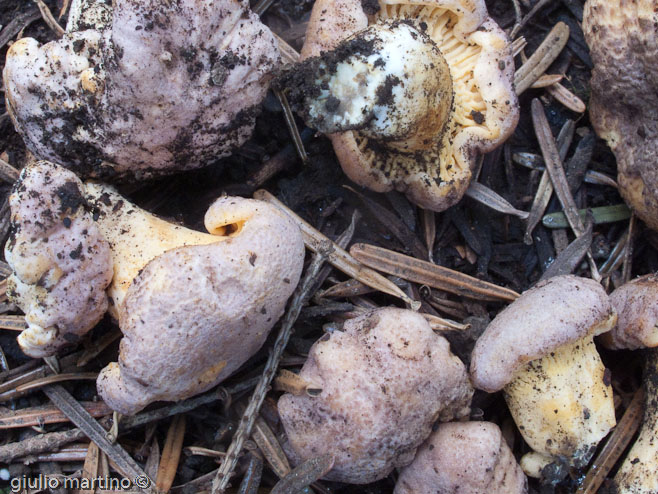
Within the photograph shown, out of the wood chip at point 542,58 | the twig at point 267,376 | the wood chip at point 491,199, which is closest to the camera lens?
the twig at point 267,376

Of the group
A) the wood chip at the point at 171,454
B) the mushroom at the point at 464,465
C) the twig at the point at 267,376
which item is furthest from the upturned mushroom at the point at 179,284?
the mushroom at the point at 464,465

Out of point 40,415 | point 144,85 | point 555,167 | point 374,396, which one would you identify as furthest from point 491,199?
point 40,415

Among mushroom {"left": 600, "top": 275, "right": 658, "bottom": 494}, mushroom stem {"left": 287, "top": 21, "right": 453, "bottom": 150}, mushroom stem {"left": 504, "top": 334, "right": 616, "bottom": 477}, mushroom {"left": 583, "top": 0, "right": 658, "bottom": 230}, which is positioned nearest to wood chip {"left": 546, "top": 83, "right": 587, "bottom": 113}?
mushroom {"left": 583, "top": 0, "right": 658, "bottom": 230}

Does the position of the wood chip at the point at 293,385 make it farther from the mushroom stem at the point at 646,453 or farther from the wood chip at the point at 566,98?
the wood chip at the point at 566,98

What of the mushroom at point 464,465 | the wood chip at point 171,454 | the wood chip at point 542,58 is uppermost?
the wood chip at point 542,58

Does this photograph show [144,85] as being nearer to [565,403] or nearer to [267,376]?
[267,376]
